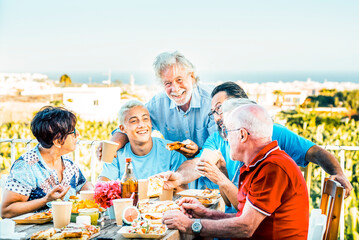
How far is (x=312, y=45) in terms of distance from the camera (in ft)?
164

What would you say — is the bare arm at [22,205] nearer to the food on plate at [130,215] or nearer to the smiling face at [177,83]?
the food on plate at [130,215]

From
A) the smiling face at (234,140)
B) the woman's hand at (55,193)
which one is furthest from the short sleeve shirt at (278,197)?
the woman's hand at (55,193)

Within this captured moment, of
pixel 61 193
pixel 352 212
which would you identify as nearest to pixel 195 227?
pixel 61 193

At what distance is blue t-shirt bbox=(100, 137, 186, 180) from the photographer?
3.05m

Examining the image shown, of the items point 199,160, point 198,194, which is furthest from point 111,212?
point 198,194

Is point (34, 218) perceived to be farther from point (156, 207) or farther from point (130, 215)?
point (156, 207)

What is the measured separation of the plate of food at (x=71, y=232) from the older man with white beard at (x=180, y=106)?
116 centimetres

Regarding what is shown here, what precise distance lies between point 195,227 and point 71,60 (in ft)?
126

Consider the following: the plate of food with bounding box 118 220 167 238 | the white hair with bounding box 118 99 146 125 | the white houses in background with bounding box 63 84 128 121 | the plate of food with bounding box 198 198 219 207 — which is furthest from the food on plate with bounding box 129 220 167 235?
the white houses in background with bounding box 63 84 128 121

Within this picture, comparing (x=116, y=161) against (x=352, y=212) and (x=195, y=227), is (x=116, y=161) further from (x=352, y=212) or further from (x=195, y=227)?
(x=352, y=212)

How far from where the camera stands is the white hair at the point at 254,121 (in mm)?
1943

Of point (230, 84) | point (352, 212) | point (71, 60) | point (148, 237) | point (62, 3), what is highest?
point (62, 3)

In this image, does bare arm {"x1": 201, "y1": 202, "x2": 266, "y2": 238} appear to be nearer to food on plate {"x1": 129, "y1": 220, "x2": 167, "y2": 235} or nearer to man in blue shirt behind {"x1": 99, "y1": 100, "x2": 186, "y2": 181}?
food on plate {"x1": 129, "y1": 220, "x2": 167, "y2": 235}

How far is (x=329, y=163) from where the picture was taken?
2695mm
